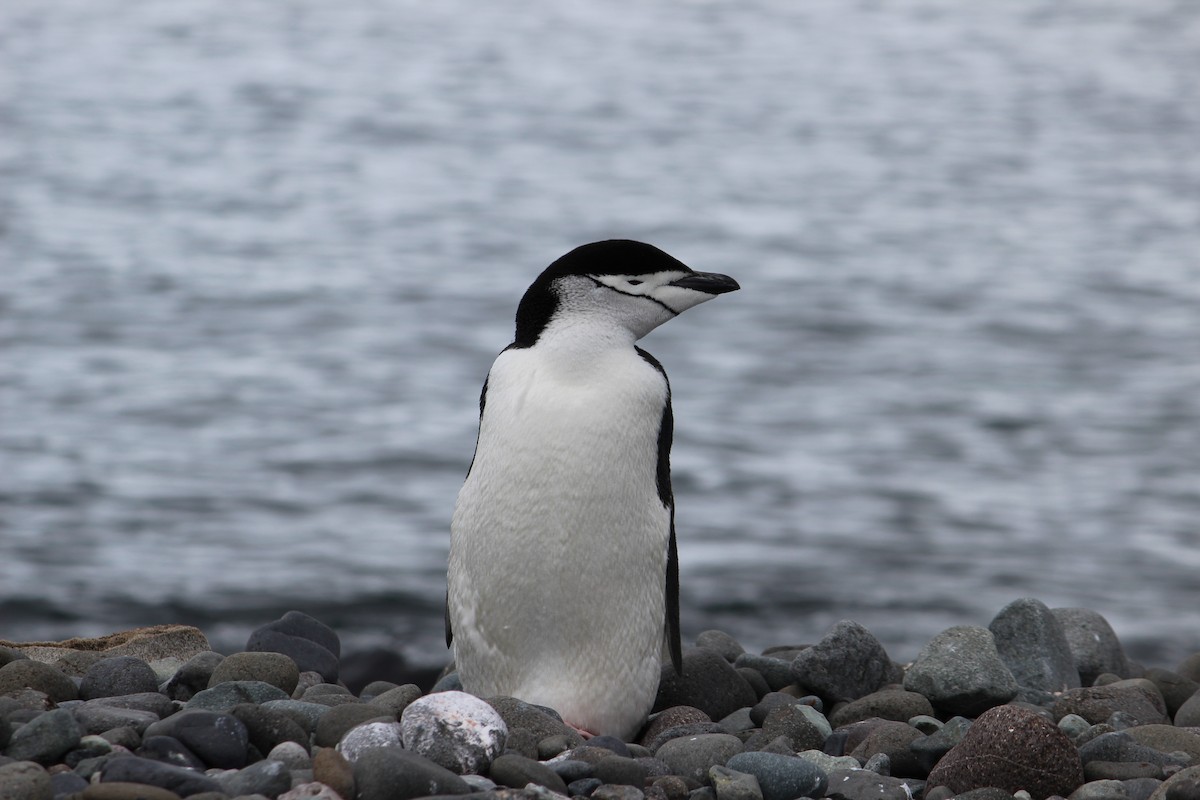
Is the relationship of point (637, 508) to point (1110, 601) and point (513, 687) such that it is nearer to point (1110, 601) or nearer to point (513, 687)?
point (513, 687)

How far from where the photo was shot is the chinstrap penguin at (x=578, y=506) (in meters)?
4.50

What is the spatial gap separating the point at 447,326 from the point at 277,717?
572 inches

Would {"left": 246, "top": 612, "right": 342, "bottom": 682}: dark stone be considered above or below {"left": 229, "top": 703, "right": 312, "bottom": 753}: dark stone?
below

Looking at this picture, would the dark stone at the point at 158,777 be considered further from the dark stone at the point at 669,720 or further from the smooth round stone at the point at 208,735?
the dark stone at the point at 669,720

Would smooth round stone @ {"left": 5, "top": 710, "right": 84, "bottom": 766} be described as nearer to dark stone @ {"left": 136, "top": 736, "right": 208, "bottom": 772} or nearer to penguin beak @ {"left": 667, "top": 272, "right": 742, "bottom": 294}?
dark stone @ {"left": 136, "top": 736, "right": 208, "bottom": 772}

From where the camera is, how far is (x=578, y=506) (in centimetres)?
450

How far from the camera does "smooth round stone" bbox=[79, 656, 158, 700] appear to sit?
4.37 meters

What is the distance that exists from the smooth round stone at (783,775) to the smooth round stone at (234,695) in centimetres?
131

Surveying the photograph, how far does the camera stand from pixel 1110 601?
35.9ft

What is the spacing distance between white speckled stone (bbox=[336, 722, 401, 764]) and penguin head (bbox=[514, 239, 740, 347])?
4.74 ft

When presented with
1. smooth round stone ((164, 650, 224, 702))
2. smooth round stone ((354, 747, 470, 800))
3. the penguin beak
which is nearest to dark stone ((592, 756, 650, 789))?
smooth round stone ((354, 747, 470, 800))

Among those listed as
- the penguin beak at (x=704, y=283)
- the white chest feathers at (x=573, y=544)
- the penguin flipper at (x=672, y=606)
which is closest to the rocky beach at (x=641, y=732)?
the penguin flipper at (x=672, y=606)

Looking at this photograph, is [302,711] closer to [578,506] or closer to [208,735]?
[208,735]

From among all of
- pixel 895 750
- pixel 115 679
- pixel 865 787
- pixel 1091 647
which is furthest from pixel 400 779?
pixel 1091 647
